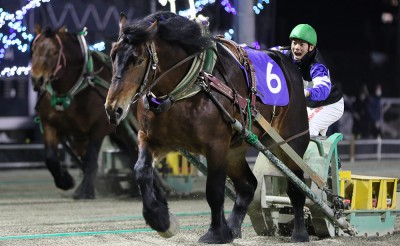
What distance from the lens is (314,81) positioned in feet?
23.1

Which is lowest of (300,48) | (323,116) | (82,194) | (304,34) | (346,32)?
(82,194)

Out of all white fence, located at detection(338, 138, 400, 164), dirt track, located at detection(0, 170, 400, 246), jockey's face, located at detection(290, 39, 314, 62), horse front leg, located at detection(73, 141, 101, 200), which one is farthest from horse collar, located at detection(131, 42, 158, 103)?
white fence, located at detection(338, 138, 400, 164)

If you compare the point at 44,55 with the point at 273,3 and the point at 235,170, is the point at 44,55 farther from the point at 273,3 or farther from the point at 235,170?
the point at 273,3

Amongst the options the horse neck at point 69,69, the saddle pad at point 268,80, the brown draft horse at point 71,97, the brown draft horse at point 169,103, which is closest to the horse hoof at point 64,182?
the brown draft horse at point 71,97

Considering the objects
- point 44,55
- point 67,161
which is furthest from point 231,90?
point 67,161

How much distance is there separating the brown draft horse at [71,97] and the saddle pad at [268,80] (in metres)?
4.13

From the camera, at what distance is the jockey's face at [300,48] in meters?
7.21

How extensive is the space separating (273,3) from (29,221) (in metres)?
8.71

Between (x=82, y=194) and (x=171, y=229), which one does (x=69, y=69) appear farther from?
(x=171, y=229)

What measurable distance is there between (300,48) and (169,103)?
1872 mm

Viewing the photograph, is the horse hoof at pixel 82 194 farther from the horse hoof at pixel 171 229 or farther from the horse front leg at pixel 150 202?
the horse hoof at pixel 171 229

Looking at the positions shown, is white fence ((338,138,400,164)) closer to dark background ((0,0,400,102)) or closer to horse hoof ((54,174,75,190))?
dark background ((0,0,400,102))

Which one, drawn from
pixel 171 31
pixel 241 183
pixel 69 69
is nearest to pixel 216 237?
pixel 241 183

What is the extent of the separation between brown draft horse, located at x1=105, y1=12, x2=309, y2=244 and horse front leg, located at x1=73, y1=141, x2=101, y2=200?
186 inches
